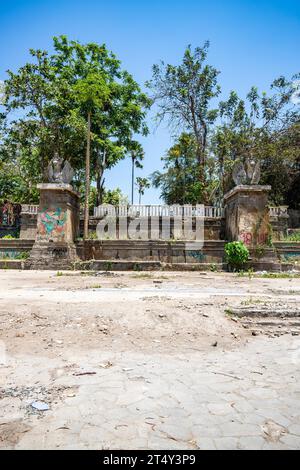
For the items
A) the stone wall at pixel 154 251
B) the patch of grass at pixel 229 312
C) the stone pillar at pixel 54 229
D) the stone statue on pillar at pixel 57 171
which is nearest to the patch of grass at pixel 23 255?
the stone pillar at pixel 54 229

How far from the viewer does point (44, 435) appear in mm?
1996

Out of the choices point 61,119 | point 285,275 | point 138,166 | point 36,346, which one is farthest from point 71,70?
point 36,346

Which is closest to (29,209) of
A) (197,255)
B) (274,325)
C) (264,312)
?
(197,255)

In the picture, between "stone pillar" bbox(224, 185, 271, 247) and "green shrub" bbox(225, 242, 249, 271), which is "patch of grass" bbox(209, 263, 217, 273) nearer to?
"green shrub" bbox(225, 242, 249, 271)

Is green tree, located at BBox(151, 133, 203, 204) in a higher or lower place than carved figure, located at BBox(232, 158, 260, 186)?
higher

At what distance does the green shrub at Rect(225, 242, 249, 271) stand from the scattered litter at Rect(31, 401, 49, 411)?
1116 cm

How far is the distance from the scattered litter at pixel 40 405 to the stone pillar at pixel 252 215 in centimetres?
1221

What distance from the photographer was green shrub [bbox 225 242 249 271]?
12758 mm

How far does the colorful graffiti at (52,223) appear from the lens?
13914mm

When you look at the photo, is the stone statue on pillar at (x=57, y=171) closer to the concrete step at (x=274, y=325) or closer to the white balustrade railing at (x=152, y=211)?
the white balustrade railing at (x=152, y=211)

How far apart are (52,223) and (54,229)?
27 cm

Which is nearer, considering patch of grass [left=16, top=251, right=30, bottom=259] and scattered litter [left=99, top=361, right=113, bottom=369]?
scattered litter [left=99, top=361, right=113, bottom=369]

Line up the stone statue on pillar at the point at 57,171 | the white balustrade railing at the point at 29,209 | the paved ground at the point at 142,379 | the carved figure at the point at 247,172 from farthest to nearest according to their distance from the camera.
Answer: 1. the white balustrade railing at the point at 29,209
2. the stone statue on pillar at the point at 57,171
3. the carved figure at the point at 247,172
4. the paved ground at the point at 142,379

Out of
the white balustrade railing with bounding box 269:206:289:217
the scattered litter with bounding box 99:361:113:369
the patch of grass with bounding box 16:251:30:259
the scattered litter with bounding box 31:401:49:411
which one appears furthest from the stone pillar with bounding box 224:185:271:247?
the scattered litter with bounding box 31:401:49:411
